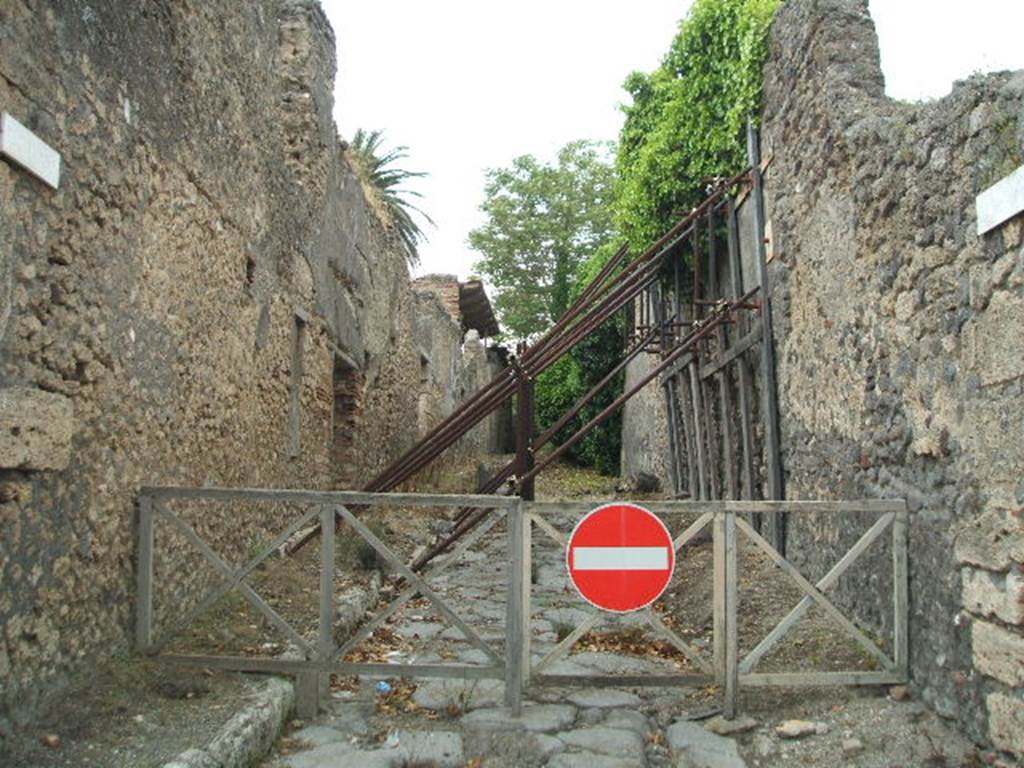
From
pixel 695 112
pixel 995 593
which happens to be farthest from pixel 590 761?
pixel 695 112

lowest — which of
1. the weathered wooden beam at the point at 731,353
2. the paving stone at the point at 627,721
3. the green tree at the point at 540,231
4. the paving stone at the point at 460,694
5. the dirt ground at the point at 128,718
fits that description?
the paving stone at the point at 627,721

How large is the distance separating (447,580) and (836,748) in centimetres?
422

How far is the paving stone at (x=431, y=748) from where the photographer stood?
3.54 m

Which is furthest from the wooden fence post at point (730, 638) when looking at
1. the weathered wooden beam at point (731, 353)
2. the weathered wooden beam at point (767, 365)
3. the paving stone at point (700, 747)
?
the weathered wooden beam at point (731, 353)

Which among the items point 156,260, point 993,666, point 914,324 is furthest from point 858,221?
point 156,260

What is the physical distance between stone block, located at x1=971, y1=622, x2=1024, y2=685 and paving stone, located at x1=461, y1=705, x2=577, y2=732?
5.47 feet

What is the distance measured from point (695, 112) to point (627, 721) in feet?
17.8

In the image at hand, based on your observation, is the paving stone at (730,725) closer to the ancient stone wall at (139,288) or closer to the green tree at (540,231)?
the ancient stone wall at (139,288)

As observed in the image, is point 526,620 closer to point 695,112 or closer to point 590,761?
point 590,761

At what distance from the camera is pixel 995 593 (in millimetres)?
3314

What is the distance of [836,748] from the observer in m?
3.60

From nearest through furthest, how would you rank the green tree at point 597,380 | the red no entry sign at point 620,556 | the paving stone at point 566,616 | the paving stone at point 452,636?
the red no entry sign at point 620,556 < the paving stone at point 452,636 < the paving stone at point 566,616 < the green tree at point 597,380

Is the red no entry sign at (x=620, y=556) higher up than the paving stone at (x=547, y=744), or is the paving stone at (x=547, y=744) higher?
the red no entry sign at (x=620, y=556)

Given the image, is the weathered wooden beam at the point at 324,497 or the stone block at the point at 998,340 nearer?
the stone block at the point at 998,340
